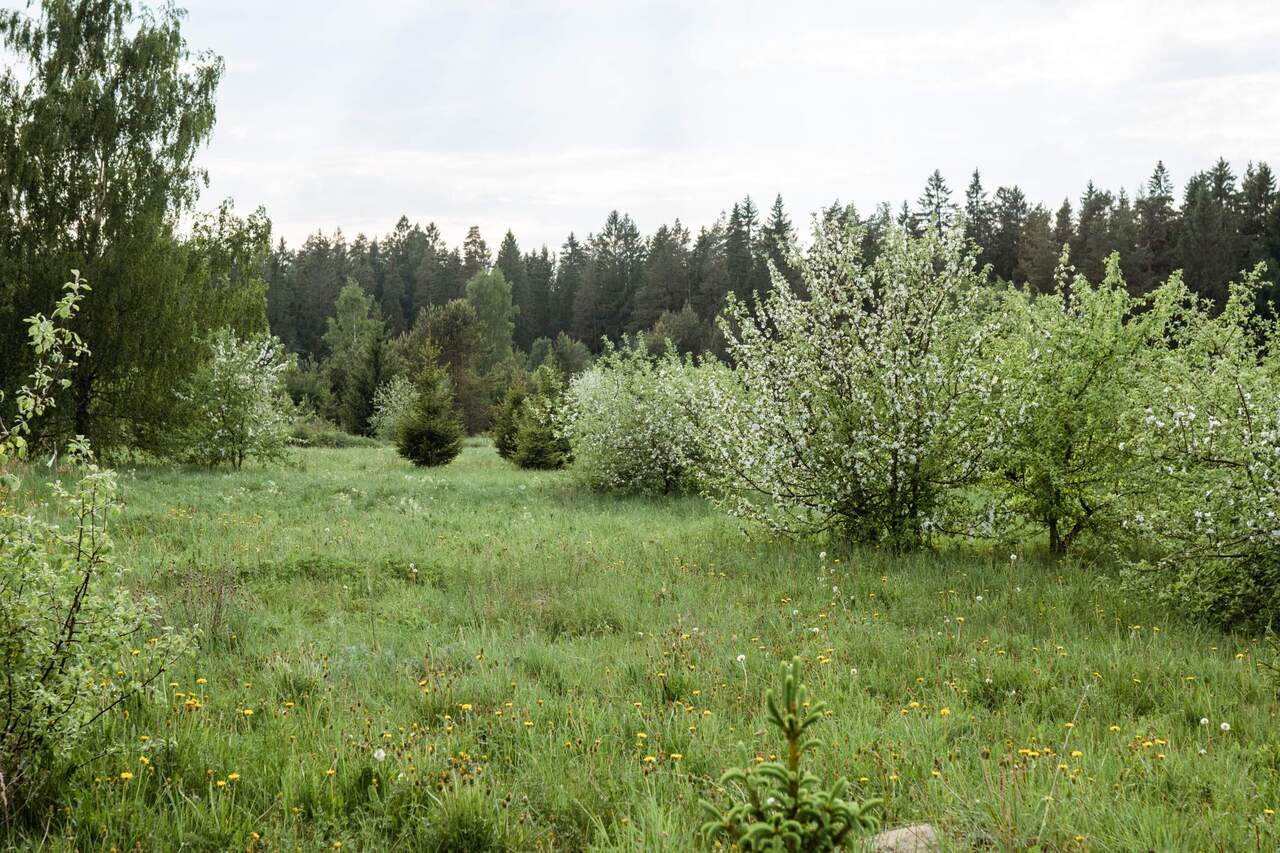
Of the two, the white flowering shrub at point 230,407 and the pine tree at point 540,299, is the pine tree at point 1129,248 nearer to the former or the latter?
the white flowering shrub at point 230,407

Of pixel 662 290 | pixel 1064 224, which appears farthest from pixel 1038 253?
pixel 662 290

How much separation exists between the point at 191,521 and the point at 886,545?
10.1 meters

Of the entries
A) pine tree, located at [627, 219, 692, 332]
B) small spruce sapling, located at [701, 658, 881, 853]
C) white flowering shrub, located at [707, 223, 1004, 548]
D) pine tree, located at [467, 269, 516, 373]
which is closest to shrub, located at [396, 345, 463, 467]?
white flowering shrub, located at [707, 223, 1004, 548]

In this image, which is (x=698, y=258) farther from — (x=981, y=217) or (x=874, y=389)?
(x=874, y=389)

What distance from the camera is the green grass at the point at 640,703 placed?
367 centimetres

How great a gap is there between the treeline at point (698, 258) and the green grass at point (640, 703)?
25.5m

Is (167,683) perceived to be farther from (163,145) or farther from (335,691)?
(163,145)

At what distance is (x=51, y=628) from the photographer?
3887mm

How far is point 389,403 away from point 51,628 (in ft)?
122

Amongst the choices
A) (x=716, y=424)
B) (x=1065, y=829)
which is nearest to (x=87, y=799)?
(x=1065, y=829)

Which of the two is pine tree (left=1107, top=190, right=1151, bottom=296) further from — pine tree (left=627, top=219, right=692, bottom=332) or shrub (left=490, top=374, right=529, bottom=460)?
shrub (left=490, top=374, right=529, bottom=460)

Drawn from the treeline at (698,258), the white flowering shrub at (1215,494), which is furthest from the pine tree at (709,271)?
the white flowering shrub at (1215,494)

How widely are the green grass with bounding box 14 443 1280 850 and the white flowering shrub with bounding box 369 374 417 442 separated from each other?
2900cm

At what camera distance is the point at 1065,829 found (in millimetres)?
3424
